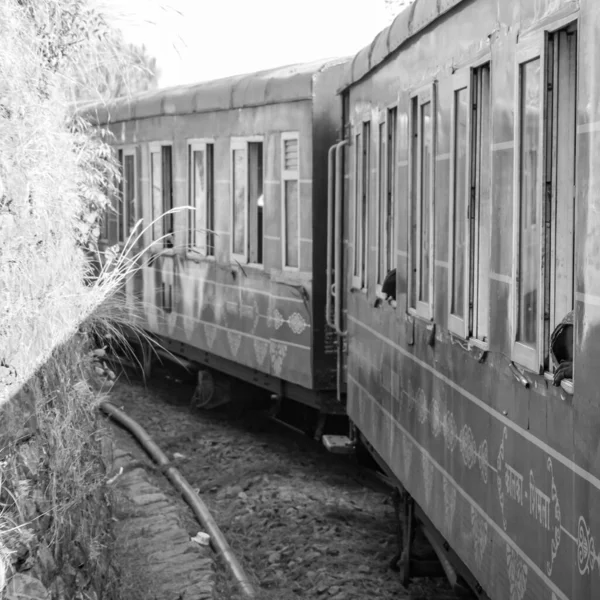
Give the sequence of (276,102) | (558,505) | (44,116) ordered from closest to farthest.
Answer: (558,505) < (44,116) < (276,102)

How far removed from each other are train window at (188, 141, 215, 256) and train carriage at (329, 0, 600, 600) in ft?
17.4

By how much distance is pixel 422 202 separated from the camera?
21.2 ft

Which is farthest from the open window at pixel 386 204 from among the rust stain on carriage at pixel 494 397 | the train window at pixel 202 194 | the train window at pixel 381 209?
the train window at pixel 202 194

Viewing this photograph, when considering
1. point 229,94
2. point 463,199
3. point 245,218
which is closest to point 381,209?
point 463,199

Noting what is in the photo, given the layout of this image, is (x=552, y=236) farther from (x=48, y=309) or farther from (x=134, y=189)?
(x=134, y=189)

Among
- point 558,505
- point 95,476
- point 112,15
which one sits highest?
point 112,15

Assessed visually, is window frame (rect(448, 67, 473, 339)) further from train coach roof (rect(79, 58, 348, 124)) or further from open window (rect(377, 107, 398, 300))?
train coach roof (rect(79, 58, 348, 124))

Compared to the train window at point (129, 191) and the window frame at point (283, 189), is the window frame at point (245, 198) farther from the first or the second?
the train window at point (129, 191)

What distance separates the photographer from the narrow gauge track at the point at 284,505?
320 inches

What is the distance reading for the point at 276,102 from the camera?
11359mm

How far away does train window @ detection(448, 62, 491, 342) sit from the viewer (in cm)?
504

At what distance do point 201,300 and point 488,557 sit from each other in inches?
350

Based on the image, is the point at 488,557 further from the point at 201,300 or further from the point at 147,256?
the point at 147,256

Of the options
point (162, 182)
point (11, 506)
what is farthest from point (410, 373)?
point (162, 182)
